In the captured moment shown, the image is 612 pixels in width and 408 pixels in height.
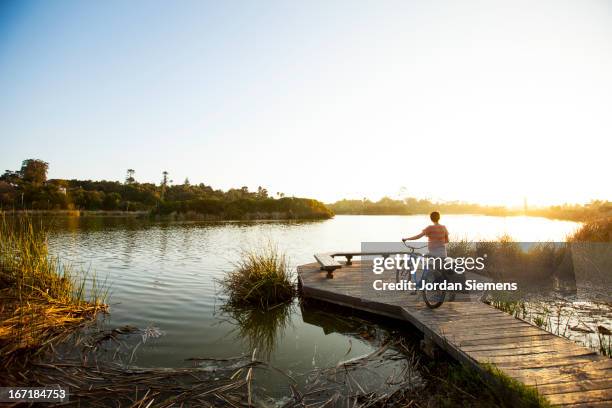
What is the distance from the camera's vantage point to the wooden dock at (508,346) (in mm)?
4145

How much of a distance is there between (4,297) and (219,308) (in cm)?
511

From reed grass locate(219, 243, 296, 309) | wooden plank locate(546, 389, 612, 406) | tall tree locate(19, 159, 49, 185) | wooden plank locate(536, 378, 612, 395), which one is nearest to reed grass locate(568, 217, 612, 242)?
reed grass locate(219, 243, 296, 309)

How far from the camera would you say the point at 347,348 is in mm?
7387

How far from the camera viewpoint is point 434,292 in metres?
7.70

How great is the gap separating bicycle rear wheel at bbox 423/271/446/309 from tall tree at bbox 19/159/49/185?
396 feet

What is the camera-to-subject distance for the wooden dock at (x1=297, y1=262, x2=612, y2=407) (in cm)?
414

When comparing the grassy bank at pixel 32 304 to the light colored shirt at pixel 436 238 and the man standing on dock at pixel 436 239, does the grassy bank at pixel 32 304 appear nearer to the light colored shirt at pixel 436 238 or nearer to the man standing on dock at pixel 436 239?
the man standing on dock at pixel 436 239

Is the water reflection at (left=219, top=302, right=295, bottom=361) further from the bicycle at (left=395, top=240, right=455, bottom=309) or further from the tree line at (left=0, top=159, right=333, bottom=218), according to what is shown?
the tree line at (left=0, top=159, right=333, bottom=218)

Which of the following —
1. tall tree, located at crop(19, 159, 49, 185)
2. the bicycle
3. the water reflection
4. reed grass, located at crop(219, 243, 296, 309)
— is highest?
tall tree, located at crop(19, 159, 49, 185)

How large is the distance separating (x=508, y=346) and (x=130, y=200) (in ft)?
356

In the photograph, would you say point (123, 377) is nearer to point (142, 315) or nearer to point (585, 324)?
point (142, 315)

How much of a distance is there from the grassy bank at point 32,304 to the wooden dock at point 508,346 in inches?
271

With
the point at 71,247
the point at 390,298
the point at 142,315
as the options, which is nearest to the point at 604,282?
the point at 390,298

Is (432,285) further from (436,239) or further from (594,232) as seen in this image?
(594,232)
